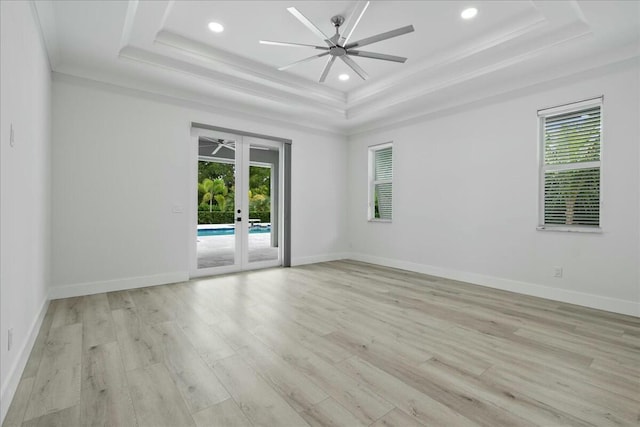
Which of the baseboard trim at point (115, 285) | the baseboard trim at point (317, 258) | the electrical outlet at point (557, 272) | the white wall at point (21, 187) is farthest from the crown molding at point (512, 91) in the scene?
the white wall at point (21, 187)

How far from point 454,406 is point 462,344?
0.90 meters

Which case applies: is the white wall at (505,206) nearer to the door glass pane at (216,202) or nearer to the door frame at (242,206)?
the door frame at (242,206)

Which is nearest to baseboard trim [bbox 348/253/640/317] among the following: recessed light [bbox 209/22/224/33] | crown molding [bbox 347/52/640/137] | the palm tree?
crown molding [bbox 347/52/640/137]

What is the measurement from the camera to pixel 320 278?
484cm

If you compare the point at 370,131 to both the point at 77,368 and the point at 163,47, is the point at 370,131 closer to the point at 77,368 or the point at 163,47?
the point at 163,47

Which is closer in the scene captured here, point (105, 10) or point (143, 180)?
point (105, 10)

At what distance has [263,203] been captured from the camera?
225 inches

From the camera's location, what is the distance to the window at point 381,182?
237 inches

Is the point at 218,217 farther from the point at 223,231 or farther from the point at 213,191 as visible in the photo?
the point at 213,191

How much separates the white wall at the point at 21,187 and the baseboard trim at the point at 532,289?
497 cm

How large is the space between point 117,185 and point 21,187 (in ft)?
6.41

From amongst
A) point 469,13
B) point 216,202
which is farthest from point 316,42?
point 216,202

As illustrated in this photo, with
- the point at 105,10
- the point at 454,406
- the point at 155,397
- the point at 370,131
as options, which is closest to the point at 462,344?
the point at 454,406

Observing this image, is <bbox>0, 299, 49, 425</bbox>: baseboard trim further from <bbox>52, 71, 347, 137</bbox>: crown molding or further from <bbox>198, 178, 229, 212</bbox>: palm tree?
<bbox>52, 71, 347, 137</bbox>: crown molding
